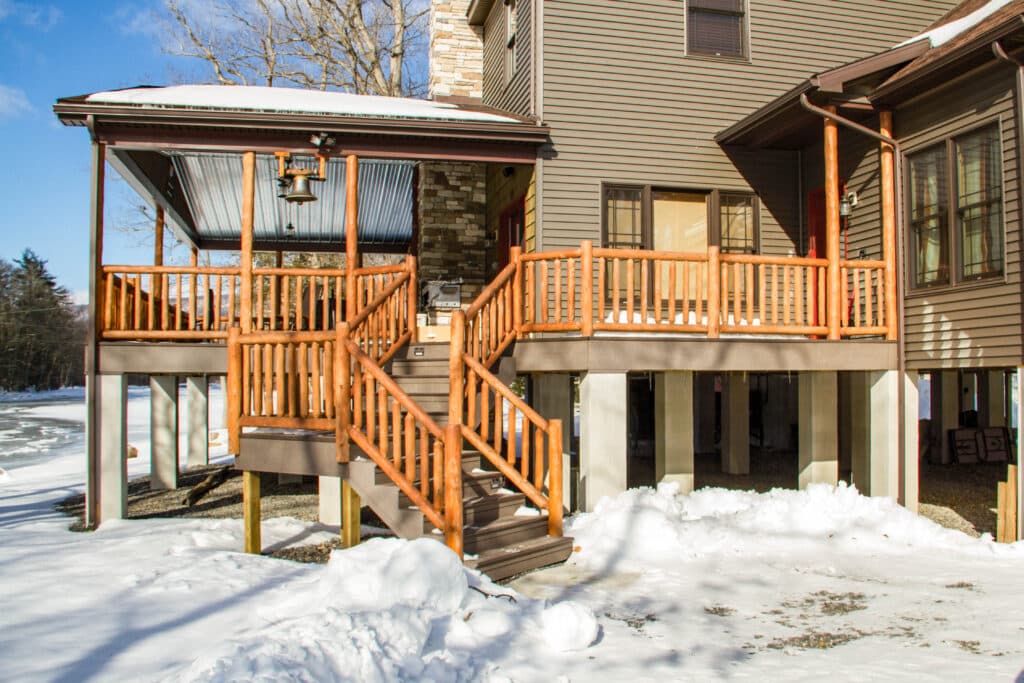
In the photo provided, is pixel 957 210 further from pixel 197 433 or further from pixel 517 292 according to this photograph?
pixel 197 433

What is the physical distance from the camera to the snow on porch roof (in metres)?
9.93

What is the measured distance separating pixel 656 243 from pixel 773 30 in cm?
391

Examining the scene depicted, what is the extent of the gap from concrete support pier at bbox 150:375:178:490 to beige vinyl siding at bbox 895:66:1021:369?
1095 cm

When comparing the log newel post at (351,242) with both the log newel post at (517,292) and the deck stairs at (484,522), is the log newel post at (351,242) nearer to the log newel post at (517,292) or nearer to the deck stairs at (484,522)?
the log newel post at (517,292)

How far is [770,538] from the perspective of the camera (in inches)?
313

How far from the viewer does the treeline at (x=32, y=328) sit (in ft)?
203

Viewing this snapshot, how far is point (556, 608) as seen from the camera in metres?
5.20

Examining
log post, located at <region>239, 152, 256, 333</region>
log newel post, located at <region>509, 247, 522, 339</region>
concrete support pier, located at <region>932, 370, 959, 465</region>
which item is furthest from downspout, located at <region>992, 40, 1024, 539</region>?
log post, located at <region>239, 152, 256, 333</region>

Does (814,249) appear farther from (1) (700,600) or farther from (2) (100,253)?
(2) (100,253)

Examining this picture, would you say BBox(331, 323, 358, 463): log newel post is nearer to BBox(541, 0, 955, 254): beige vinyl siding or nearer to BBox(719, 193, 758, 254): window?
BBox(541, 0, 955, 254): beige vinyl siding

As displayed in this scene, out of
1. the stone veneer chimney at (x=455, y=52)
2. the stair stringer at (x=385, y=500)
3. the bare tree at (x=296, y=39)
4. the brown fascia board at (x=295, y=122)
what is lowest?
the stair stringer at (x=385, y=500)

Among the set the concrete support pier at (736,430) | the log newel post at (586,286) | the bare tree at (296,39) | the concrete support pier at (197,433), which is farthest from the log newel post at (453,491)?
the bare tree at (296,39)

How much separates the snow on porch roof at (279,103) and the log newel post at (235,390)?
12.7 feet

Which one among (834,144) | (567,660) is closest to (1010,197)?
(834,144)
